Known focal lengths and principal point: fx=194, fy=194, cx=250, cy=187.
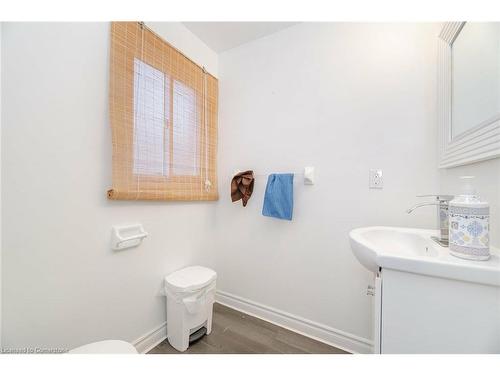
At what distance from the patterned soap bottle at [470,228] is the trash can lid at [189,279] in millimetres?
1191

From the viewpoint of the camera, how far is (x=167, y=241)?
1.35m

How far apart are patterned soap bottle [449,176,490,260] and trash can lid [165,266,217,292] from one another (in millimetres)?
1191

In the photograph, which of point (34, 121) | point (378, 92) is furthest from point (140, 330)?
point (378, 92)

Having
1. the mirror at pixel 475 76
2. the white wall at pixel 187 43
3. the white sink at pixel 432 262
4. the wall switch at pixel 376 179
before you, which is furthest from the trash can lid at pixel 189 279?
the white wall at pixel 187 43

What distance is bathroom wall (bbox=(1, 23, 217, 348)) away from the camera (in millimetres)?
755

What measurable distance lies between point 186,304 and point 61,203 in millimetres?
835

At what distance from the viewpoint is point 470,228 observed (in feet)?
1.85

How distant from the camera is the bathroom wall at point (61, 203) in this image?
2.48ft

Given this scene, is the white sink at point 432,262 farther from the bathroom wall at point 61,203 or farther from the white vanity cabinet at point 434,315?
the bathroom wall at point 61,203

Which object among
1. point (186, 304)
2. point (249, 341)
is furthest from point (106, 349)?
point (249, 341)

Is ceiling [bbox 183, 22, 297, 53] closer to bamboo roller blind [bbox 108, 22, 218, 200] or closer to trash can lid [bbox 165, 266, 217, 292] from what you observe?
bamboo roller blind [bbox 108, 22, 218, 200]

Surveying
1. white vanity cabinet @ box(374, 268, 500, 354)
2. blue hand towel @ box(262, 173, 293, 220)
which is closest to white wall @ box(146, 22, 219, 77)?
blue hand towel @ box(262, 173, 293, 220)
